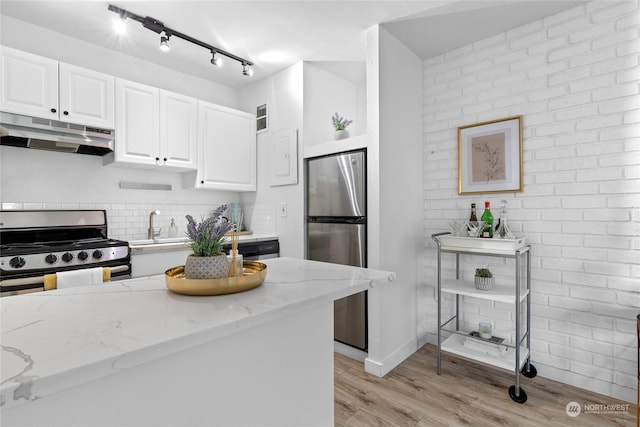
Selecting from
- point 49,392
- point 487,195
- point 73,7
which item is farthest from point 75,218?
point 487,195

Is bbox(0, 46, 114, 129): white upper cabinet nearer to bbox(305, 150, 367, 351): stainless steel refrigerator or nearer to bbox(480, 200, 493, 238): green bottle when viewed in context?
bbox(305, 150, 367, 351): stainless steel refrigerator

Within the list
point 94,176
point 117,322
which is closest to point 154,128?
point 94,176

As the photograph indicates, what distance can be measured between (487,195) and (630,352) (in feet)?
4.23

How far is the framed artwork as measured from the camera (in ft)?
7.93

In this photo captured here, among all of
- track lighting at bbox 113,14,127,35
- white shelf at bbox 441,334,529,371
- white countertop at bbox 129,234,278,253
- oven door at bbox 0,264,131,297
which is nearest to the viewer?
oven door at bbox 0,264,131,297

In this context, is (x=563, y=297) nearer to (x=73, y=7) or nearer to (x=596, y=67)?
(x=596, y=67)

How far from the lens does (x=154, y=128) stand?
2.85 m

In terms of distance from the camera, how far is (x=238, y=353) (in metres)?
0.93

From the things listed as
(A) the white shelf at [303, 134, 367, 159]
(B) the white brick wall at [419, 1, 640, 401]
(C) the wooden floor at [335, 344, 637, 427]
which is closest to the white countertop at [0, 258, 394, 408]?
(C) the wooden floor at [335, 344, 637, 427]

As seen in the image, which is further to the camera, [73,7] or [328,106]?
[328,106]

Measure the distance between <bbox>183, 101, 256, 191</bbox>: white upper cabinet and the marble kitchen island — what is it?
2.25 meters

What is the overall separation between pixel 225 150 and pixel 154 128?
2.27 feet

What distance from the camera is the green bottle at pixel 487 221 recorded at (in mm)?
2288

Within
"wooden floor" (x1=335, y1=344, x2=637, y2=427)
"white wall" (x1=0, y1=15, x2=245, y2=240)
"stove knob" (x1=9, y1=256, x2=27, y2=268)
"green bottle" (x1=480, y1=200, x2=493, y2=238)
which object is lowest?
"wooden floor" (x1=335, y1=344, x2=637, y2=427)
